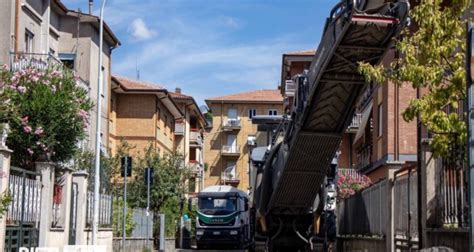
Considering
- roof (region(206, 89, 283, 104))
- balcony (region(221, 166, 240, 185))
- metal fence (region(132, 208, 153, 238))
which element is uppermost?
roof (region(206, 89, 283, 104))

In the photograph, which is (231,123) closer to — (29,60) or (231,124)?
(231,124)

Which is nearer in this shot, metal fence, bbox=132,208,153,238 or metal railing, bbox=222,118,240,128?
metal fence, bbox=132,208,153,238

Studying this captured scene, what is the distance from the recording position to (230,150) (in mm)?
88438

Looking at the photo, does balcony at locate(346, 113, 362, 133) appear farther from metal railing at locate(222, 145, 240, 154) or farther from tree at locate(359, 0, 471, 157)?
metal railing at locate(222, 145, 240, 154)

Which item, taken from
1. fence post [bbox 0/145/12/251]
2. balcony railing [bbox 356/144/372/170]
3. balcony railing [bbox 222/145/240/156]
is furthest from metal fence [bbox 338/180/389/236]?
balcony railing [bbox 222/145/240/156]

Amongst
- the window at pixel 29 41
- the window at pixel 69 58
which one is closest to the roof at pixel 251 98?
the window at pixel 69 58

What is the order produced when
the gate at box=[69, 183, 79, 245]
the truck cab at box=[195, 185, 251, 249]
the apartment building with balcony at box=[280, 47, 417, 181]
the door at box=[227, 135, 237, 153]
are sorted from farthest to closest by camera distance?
the door at box=[227, 135, 237, 153] < the truck cab at box=[195, 185, 251, 249] < the apartment building with balcony at box=[280, 47, 417, 181] < the gate at box=[69, 183, 79, 245]

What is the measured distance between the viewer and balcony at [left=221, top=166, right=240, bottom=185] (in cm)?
8706

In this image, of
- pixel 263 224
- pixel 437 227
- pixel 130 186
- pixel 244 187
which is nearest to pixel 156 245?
pixel 130 186

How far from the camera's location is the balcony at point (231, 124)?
8825 cm

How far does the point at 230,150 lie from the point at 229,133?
2.08 m

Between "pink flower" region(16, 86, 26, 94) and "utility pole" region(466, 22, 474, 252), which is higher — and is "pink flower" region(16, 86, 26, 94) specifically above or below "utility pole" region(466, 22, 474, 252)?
above

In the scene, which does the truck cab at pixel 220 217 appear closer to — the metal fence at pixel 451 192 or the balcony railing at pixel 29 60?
the balcony railing at pixel 29 60

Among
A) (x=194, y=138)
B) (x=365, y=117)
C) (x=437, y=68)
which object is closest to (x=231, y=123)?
(x=194, y=138)
